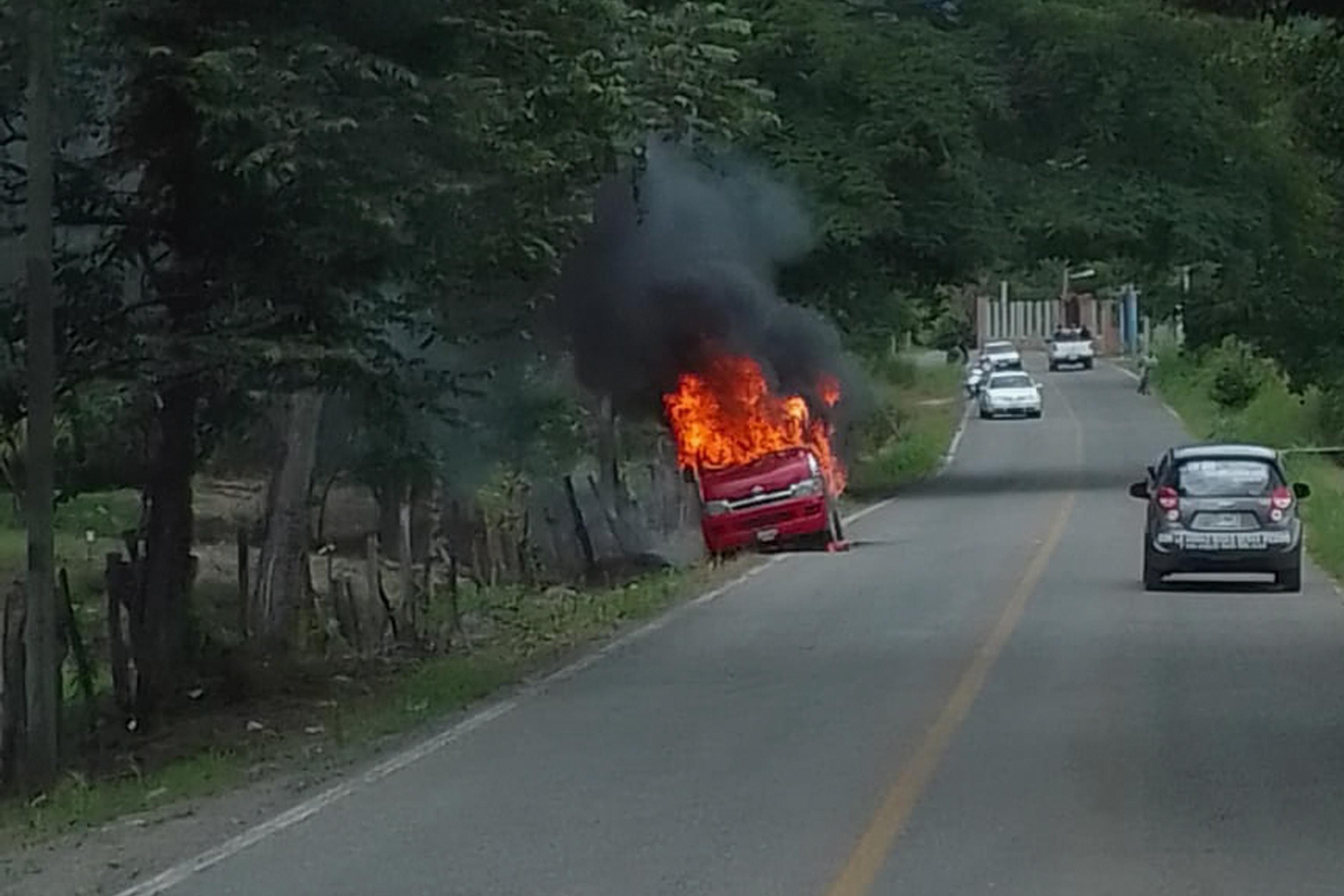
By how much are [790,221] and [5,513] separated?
13.2 m

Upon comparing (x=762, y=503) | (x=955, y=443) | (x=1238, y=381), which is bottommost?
(x=955, y=443)

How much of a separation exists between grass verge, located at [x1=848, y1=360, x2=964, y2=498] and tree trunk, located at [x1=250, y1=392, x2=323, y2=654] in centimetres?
2300

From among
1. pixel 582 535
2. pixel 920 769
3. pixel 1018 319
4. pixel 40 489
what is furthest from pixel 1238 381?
pixel 1018 319

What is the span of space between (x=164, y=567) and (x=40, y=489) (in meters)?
3.58

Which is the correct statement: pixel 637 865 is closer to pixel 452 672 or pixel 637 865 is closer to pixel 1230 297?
pixel 452 672

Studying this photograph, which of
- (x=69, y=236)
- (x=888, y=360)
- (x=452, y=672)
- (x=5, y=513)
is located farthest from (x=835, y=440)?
(x=888, y=360)

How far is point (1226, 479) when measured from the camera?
27266 mm

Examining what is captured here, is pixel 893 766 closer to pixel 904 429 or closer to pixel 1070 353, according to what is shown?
pixel 904 429

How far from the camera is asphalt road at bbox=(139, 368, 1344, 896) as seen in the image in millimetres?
11273

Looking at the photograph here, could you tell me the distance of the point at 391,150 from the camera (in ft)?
57.8

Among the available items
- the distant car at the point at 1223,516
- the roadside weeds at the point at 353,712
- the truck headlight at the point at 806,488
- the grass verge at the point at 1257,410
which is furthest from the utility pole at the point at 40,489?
the grass verge at the point at 1257,410

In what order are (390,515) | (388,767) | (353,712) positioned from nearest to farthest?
(388,767)
(353,712)
(390,515)

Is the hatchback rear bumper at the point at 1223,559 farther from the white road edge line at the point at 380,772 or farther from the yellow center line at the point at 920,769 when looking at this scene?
the white road edge line at the point at 380,772

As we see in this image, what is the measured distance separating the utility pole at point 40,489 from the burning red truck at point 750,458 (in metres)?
17.6
